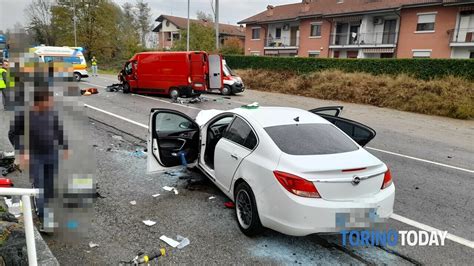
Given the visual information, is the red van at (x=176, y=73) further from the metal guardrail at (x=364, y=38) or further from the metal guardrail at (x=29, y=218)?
the metal guardrail at (x=364, y=38)

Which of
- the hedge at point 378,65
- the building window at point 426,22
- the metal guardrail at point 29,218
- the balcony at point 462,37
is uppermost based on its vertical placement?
the building window at point 426,22

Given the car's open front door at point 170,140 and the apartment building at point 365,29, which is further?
the apartment building at point 365,29

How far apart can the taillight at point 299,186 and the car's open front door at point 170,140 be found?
2.22m

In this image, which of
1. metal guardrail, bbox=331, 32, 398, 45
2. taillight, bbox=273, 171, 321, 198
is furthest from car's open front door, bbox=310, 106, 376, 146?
metal guardrail, bbox=331, 32, 398, 45

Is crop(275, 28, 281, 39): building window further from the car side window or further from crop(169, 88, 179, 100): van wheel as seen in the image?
the car side window

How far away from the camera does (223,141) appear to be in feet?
14.5

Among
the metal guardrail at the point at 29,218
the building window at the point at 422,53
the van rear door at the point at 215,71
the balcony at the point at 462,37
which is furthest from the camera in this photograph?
the building window at the point at 422,53

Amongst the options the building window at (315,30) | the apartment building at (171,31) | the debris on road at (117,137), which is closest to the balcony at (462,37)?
the building window at (315,30)

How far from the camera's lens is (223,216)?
13.9 ft

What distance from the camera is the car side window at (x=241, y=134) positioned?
392cm

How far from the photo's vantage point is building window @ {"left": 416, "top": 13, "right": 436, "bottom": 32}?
87.2 ft

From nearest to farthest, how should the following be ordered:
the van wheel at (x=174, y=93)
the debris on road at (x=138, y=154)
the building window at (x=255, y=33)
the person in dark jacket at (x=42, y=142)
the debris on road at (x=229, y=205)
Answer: the person in dark jacket at (x=42, y=142) → the debris on road at (x=229, y=205) → the debris on road at (x=138, y=154) → the van wheel at (x=174, y=93) → the building window at (x=255, y=33)

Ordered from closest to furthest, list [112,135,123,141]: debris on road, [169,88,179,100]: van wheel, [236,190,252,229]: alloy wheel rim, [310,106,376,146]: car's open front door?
[236,190,252,229]: alloy wheel rim → [310,106,376,146]: car's open front door → [112,135,123,141]: debris on road → [169,88,179,100]: van wheel

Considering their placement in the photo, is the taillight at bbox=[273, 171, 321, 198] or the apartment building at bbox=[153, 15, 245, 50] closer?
the taillight at bbox=[273, 171, 321, 198]
